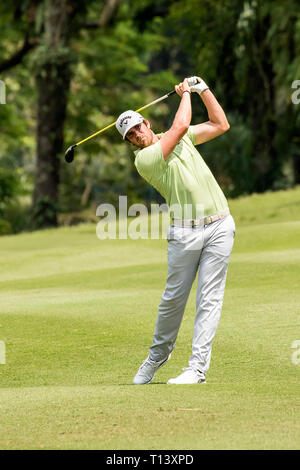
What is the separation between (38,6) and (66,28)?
1264 mm

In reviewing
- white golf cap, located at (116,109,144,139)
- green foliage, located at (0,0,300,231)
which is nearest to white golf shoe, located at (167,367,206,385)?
white golf cap, located at (116,109,144,139)

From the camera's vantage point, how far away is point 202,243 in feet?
23.9

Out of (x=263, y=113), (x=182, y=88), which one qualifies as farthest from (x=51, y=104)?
(x=182, y=88)

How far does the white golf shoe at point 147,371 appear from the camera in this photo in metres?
7.57

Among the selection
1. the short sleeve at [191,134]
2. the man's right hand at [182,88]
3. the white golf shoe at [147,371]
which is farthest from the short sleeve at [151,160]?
the white golf shoe at [147,371]

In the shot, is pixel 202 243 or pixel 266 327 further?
pixel 266 327

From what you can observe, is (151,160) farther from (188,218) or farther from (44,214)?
(44,214)

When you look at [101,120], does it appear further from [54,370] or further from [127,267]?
[54,370]

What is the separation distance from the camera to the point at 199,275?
738 centimetres

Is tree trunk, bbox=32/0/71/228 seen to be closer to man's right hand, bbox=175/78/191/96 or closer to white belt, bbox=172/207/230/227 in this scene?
man's right hand, bbox=175/78/191/96

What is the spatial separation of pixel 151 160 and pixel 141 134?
0.28 meters

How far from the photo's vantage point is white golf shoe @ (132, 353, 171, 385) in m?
→ 7.57

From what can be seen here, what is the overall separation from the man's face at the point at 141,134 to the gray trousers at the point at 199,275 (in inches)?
26.2

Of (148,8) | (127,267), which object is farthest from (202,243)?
(148,8)
